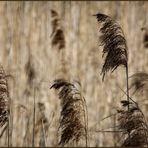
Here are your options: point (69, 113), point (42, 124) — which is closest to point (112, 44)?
point (69, 113)

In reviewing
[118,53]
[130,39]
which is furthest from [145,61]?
[118,53]

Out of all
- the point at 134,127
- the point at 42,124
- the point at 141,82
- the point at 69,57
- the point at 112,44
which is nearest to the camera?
the point at 134,127

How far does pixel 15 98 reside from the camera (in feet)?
17.2

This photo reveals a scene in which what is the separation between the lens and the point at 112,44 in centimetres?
230

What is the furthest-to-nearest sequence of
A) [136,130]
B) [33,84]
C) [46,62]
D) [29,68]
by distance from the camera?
1. [46,62]
2. [33,84]
3. [29,68]
4. [136,130]

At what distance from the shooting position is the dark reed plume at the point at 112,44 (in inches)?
89.4

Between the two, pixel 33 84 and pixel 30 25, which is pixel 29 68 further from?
pixel 30 25

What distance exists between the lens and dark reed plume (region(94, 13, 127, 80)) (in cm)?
227

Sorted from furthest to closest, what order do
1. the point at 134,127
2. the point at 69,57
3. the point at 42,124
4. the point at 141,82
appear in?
the point at 69,57 < the point at 141,82 < the point at 42,124 < the point at 134,127

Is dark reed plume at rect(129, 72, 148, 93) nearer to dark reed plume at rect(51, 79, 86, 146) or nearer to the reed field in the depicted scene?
dark reed plume at rect(51, 79, 86, 146)

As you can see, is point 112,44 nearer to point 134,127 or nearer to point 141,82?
point 134,127

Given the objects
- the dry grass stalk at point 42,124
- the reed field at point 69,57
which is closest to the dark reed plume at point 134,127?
the dry grass stalk at point 42,124

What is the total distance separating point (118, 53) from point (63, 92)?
0.30 meters

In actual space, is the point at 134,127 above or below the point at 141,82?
below
